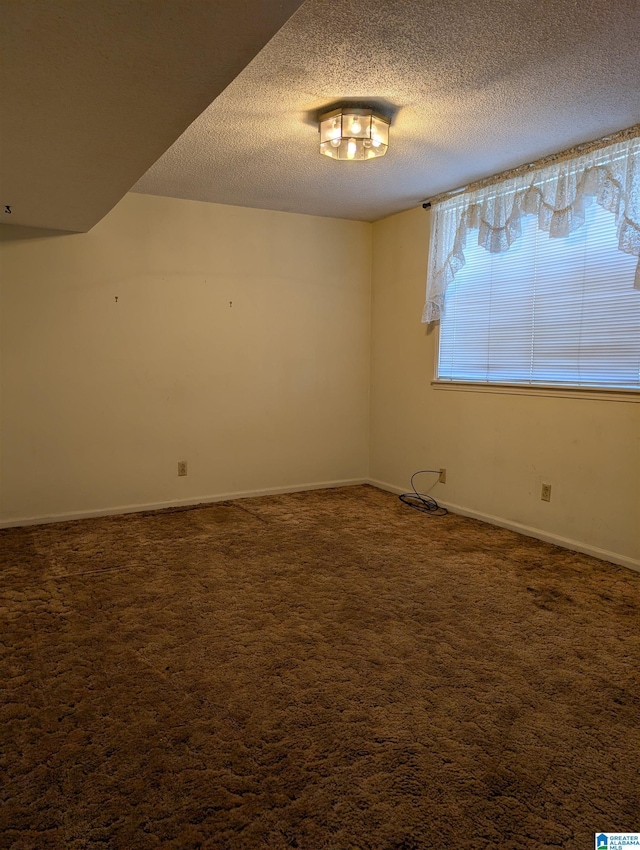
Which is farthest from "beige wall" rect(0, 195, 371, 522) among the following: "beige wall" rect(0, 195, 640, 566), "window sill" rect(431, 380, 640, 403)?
"window sill" rect(431, 380, 640, 403)

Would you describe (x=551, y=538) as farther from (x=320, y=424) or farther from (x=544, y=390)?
(x=320, y=424)

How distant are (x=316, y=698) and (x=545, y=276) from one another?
2.88 meters

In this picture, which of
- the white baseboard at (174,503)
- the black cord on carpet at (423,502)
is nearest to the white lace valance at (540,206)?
the black cord on carpet at (423,502)

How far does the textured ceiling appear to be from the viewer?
1.97 meters

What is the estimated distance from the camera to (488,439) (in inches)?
157

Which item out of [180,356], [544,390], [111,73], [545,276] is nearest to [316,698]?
[111,73]

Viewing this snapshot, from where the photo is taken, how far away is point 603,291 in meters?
3.19

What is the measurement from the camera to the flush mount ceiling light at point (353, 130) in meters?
2.67

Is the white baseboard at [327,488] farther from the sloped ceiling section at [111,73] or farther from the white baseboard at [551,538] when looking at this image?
the sloped ceiling section at [111,73]

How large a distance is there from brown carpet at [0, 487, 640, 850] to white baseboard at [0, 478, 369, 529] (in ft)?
1.71

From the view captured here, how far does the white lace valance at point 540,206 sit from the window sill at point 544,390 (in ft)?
1.85

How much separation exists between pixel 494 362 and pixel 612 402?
0.94 meters

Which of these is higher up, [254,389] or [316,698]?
[254,389]

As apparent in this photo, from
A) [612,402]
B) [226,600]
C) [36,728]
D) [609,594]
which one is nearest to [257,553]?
[226,600]
